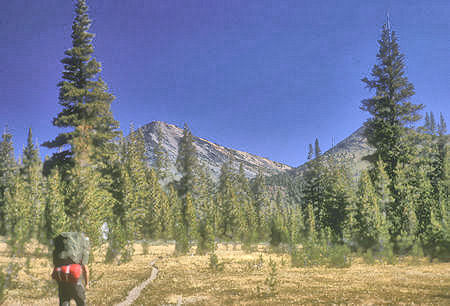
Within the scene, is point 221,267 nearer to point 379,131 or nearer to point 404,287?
point 404,287

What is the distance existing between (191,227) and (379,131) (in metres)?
20.6

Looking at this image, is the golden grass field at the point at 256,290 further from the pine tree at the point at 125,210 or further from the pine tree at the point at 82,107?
the pine tree at the point at 82,107

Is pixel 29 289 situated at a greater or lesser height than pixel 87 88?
lesser

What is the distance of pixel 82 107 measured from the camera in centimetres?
2800

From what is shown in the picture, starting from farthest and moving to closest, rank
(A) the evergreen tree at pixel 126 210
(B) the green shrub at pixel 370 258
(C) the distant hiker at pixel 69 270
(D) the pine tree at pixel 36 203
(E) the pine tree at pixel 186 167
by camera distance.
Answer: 1. (E) the pine tree at pixel 186 167
2. (D) the pine tree at pixel 36 203
3. (A) the evergreen tree at pixel 126 210
4. (B) the green shrub at pixel 370 258
5. (C) the distant hiker at pixel 69 270

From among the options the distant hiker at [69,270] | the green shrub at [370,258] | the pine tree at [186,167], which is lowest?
the green shrub at [370,258]

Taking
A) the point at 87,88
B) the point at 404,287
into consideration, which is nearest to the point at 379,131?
the point at 404,287

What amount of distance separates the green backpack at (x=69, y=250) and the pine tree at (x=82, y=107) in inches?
802

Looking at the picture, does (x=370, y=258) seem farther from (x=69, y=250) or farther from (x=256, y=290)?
(x=69, y=250)

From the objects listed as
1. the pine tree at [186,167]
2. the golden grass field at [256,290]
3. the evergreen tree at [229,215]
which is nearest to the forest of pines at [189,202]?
the golden grass field at [256,290]

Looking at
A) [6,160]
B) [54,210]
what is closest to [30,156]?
[6,160]

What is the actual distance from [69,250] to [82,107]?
23775 mm

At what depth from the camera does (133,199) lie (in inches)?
1266

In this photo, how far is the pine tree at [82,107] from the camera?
89.5 feet
